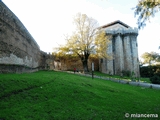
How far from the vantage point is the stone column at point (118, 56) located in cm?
3062

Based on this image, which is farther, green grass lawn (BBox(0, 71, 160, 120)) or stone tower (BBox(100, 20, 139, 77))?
stone tower (BBox(100, 20, 139, 77))

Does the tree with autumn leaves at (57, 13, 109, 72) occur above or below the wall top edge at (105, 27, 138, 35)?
below

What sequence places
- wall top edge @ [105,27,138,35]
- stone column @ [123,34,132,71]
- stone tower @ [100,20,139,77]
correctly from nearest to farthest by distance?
stone tower @ [100,20,139,77], stone column @ [123,34,132,71], wall top edge @ [105,27,138,35]

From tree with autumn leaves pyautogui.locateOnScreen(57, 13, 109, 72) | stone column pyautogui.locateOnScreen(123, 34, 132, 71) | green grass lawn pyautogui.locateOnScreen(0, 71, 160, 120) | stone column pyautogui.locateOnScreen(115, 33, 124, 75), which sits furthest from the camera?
stone column pyautogui.locateOnScreen(123, 34, 132, 71)

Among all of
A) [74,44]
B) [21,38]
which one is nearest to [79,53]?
[74,44]

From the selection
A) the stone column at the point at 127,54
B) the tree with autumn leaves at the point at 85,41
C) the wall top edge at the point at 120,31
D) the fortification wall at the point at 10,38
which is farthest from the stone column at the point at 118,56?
the fortification wall at the point at 10,38

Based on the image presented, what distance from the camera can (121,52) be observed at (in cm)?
3131

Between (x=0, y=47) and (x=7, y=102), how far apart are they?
5471 millimetres

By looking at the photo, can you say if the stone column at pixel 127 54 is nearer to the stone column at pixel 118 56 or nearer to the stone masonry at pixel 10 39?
the stone column at pixel 118 56

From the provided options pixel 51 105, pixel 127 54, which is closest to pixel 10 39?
pixel 51 105

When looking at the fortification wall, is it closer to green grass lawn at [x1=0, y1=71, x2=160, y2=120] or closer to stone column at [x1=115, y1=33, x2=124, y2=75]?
green grass lawn at [x1=0, y1=71, x2=160, y2=120]

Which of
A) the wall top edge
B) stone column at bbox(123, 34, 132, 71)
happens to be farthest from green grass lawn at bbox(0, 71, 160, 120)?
the wall top edge

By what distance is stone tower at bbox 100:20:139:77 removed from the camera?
3077 centimetres

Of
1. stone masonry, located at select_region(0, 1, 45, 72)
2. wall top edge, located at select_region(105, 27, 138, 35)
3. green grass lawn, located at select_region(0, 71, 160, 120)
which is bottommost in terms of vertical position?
green grass lawn, located at select_region(0, 71, 160, 120)
